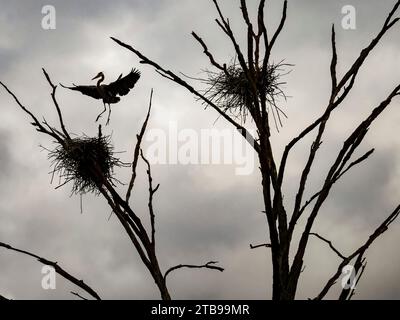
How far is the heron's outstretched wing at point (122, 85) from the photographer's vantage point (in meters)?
4.96

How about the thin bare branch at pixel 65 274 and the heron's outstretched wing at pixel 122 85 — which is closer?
the thin bare branch at pixel 65 274

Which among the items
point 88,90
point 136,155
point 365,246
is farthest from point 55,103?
point 88,90

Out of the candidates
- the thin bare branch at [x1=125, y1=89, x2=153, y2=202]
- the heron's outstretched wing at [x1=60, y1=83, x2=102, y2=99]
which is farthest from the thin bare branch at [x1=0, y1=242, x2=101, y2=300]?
Answer: the heron's outstretched wing at [x1=60, y1=83, x2=102, y2=99]

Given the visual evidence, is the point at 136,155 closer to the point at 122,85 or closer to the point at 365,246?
the point at 365,246

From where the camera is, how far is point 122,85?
197 inches

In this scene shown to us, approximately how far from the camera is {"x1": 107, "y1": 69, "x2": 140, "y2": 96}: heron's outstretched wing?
16.3ft

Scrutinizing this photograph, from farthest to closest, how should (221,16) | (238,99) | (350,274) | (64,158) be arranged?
(64,158), (238,99), (221,16), (350,274)

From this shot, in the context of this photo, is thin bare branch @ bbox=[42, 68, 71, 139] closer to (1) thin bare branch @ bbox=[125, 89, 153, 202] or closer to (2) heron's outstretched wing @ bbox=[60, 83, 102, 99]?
(1) thin bare branch @ bbox=[125, 89, 153, 202]

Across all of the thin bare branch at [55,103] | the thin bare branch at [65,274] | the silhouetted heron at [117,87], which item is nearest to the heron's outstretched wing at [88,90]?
the silhouetted heron at [117,87]

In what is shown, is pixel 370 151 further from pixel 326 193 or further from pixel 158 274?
pixel 158 274

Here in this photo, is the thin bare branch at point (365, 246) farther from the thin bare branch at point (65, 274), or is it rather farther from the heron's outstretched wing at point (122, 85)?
the heron's outstretched wing at point (122, 85)
